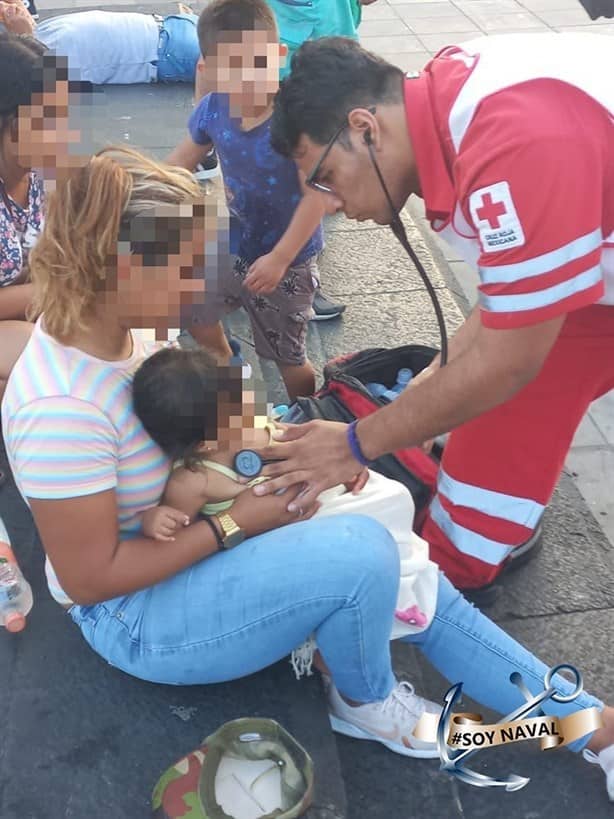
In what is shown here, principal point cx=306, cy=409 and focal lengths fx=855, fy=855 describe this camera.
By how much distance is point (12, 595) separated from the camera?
2.41 m

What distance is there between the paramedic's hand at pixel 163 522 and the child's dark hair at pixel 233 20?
66.6 inches

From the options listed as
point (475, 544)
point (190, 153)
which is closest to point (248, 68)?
point (190, 153)

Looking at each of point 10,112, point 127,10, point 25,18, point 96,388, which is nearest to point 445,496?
point 96,388

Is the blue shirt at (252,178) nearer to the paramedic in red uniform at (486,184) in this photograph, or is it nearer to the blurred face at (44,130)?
the blurred face at (44,130)

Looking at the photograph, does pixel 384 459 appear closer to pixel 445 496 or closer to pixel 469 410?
pixel 445 496

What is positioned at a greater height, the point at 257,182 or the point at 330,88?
the point at 330,88

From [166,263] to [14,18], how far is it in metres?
3.48

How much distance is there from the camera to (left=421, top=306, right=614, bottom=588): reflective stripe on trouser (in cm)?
221

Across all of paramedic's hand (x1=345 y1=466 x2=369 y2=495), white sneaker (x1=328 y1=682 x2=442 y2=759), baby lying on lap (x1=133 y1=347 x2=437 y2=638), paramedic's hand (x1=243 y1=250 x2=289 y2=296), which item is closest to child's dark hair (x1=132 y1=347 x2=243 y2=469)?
baby lying on lap (x1=133 y1=347 x2=437 y2=638)

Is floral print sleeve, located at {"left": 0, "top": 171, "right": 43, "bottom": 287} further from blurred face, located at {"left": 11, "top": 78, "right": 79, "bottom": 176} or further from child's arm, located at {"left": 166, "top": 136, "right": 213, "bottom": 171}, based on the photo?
child's arm, located at {"left": 166, "top": 136, "right": 213, "bottom": 171}

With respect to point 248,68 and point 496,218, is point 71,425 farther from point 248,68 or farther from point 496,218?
point 248,68

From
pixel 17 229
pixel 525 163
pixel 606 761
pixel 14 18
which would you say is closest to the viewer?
pixel 525 163

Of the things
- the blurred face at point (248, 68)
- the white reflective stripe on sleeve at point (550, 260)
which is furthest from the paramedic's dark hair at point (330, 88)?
the blurred face at point (248, 68)

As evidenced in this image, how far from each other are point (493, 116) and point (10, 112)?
1753mm
